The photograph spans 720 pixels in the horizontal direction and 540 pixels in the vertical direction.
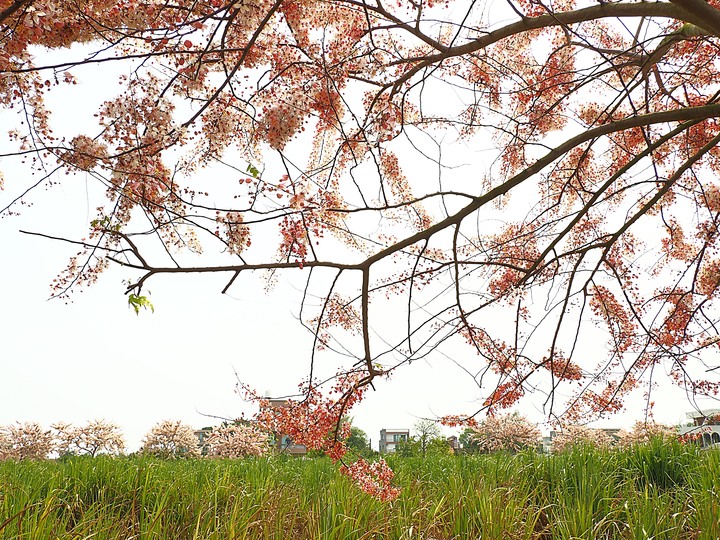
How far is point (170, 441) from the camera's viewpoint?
10492 mm

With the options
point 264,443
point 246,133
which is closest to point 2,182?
point 246,133

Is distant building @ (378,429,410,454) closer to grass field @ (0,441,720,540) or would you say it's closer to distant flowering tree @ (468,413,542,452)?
distant flowering tree @ (468,413,542,452)

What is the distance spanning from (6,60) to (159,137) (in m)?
0.60

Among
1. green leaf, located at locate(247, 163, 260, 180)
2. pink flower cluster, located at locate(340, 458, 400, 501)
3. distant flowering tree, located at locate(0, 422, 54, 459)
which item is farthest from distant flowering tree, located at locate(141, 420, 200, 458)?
green leaf, located at locate(247, 163, 260, 180)

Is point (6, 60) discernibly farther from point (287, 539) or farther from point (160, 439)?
point (160, 439)

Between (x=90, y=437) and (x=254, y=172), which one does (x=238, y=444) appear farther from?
(x=254, y=172)

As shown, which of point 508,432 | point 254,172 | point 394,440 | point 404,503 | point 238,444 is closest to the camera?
point 254,172

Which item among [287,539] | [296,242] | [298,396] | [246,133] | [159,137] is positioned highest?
[246,133]

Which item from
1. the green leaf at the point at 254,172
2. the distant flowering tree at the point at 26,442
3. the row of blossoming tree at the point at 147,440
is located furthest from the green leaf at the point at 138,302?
the distant flowering tree at the point at 26,442

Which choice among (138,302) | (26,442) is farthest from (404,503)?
(26,442)

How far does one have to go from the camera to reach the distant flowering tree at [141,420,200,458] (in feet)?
34.1

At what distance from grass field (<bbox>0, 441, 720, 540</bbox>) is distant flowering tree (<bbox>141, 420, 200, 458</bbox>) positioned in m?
5.25

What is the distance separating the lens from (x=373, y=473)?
2.78m

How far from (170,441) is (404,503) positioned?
7.77m
